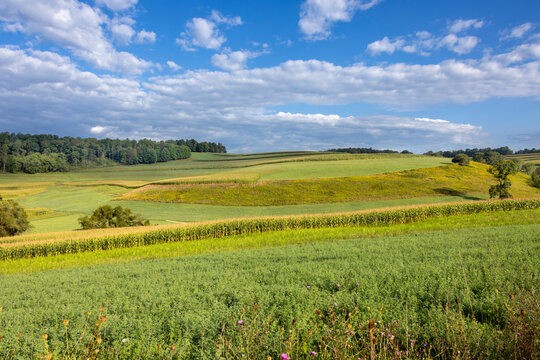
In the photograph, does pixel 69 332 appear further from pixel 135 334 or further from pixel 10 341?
pixel 135 334

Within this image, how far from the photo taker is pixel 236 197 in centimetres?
5056

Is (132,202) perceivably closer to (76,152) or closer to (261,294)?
(261,294)

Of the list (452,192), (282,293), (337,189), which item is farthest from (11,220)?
(452,192)

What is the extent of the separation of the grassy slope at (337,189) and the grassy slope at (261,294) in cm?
3710

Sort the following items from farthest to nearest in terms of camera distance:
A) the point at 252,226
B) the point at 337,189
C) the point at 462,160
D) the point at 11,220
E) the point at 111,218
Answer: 1. the point at 462,160
2. the point at 337,189
3. the point at 111,218
4. the point at 11,220
5. the point at 252,226

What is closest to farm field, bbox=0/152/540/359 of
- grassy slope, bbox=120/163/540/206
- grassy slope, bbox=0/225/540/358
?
grassy slope, bbox=0/225/540/358

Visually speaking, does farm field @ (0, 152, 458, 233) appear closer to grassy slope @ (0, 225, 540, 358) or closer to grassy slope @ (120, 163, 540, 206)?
grassy slope @ (120, 163, 540, 206)

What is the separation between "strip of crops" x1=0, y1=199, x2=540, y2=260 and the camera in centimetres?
2098

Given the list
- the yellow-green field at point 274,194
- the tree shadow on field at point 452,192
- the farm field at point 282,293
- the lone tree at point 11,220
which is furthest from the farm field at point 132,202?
the farm field at point 282,293

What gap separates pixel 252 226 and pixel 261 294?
746 inches

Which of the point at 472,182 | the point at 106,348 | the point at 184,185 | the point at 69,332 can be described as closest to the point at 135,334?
the point at 106,348

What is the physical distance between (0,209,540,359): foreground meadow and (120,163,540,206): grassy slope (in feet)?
121

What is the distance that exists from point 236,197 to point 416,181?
109ft

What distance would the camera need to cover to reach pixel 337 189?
5078 centimetres
